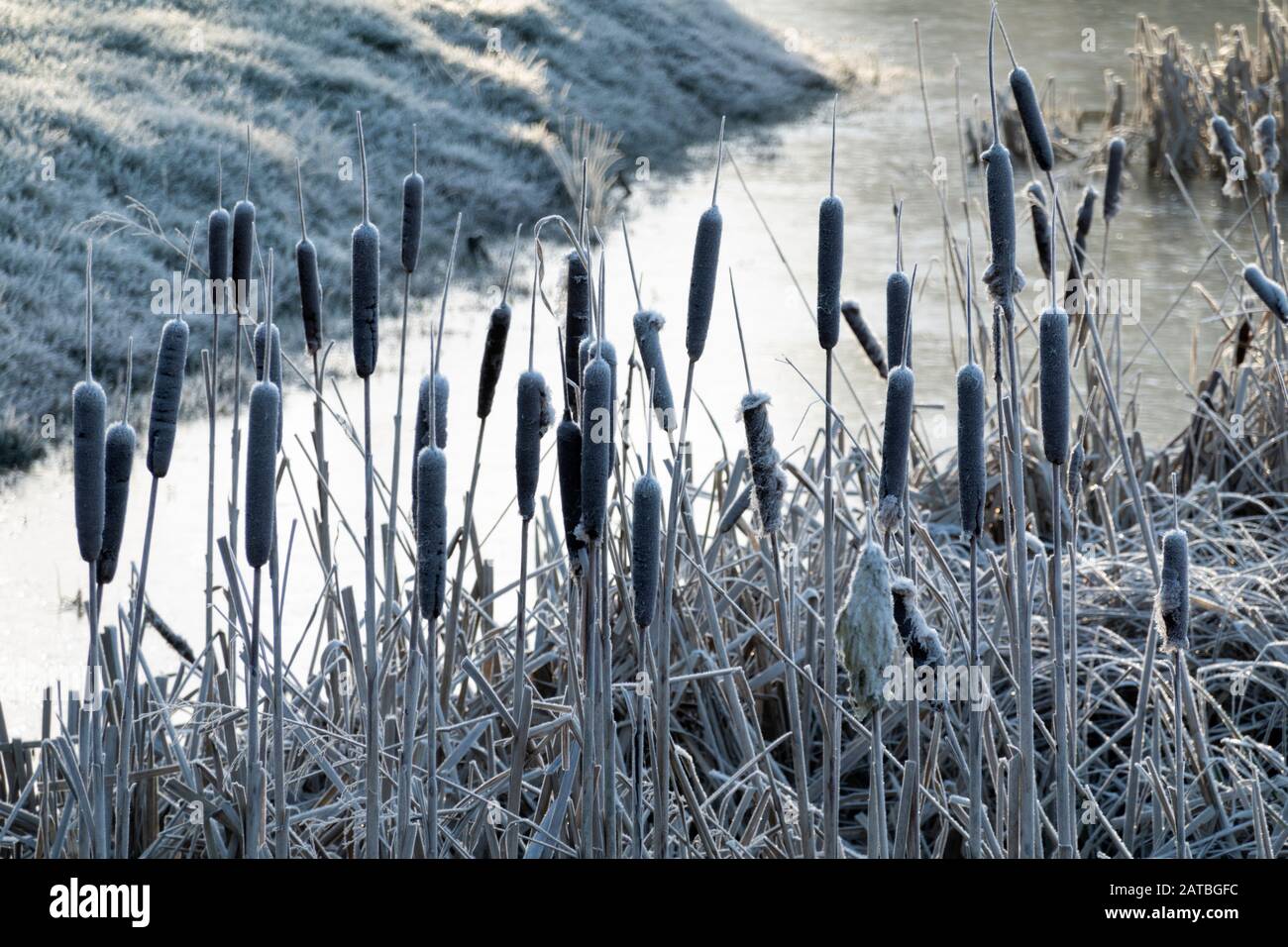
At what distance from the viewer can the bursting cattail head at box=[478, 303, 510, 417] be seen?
738 mm

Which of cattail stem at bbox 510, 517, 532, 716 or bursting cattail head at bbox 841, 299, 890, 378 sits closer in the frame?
cattail stem at bbox 510, 517, 532, 716

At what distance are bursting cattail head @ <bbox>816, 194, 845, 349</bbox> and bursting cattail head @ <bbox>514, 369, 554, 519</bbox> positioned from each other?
12 centimetres

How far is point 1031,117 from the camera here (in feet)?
2.20

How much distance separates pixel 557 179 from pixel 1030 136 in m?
2.52

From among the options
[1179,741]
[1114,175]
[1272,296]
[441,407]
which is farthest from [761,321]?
[441,407]

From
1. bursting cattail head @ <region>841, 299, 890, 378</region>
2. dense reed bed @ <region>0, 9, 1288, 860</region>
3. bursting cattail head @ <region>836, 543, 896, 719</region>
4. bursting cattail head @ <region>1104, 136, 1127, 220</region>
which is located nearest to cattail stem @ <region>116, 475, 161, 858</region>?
dense reed bed @ <region>0, 9, 1288, 860</region>

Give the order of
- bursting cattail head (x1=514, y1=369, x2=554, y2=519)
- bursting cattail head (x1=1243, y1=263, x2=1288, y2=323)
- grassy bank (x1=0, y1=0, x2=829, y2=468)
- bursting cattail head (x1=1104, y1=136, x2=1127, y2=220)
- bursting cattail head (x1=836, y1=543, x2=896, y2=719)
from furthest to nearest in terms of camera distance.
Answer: grassy bank (x1=0, y1=0, x2=829, y2=468), bursting cattail head (x1=1104, y1=136, x2=1127, y2=220), bursting cattail head (x1=1243, y1=263, x2=1288, y2=323), bursting cattail head (x1=514, y1=369, x2=554, y2=519), bursting cattail head (x1=836, y1=543, x2=896, y2=719)

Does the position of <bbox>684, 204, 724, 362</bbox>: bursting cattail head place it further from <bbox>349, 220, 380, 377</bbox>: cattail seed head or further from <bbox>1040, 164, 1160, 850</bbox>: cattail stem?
<bbox>1040, 164, 1160, 850</bbox>: cattail stem

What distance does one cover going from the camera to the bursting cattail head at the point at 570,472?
62 centimetres

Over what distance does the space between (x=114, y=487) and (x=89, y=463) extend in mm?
26

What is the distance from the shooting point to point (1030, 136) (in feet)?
2.25
